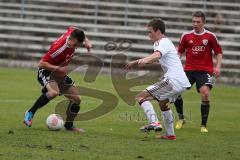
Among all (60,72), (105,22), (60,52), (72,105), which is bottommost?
(105,22)

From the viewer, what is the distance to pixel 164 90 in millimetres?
10734

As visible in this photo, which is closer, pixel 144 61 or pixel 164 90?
pixel 144 61

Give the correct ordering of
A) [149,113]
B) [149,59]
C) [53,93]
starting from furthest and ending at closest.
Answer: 1. [53,93]
2. [149,113]
3. [149,59]

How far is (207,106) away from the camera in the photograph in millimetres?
12922

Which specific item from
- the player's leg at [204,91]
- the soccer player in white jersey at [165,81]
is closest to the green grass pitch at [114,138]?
the player's leg at [204,91]

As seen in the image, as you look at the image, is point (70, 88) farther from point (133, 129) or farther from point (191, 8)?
point (191, 8)

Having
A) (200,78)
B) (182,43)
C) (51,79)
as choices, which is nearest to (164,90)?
(51,79)

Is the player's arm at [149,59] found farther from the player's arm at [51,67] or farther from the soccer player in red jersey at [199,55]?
the soccer player in red jersey at [199,55]

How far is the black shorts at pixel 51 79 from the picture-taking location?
11.8 m

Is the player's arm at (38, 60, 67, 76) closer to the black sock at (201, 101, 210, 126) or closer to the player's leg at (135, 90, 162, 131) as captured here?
the player's leg at (135, 90, 162, 131)

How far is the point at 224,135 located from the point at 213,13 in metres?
18.3

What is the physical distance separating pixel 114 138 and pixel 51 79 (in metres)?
1.91

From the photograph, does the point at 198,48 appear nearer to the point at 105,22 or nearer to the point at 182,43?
the point at 182,43

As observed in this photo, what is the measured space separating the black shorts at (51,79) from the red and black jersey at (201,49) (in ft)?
9.00
